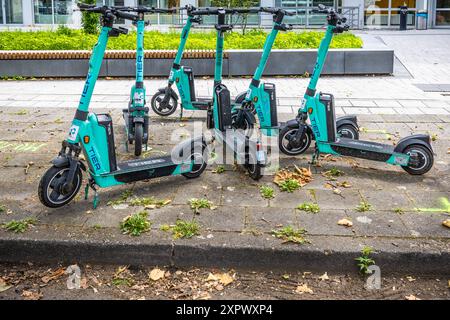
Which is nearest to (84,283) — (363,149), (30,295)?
(30,295)

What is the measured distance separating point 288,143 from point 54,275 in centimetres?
312

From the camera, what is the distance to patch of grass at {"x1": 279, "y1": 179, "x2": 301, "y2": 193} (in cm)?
541

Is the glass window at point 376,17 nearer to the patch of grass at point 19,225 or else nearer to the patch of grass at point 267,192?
the patch of grass at point 267,192

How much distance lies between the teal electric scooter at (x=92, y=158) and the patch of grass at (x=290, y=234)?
1479mm

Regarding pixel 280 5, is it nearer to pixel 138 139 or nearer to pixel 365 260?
pixel 138 139

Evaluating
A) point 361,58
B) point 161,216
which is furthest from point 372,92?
point 161,216

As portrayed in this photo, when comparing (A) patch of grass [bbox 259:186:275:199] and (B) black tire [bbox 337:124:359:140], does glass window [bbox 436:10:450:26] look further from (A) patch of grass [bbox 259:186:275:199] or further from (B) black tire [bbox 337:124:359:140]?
(A) patch of grass [bbox 259:186:275:199]

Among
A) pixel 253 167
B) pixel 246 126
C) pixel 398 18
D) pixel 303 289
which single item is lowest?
pixel 303 289

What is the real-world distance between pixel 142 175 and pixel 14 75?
8476 mm

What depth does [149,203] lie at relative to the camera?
506 centimetres

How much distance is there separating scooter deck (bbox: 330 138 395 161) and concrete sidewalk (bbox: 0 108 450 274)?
0.17 meters

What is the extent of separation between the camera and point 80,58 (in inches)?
493

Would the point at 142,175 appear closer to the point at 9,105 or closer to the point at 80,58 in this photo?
the point at 9,105

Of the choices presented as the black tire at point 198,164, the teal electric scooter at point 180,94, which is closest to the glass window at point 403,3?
Answer: the teal electric scooter at point 180,94
